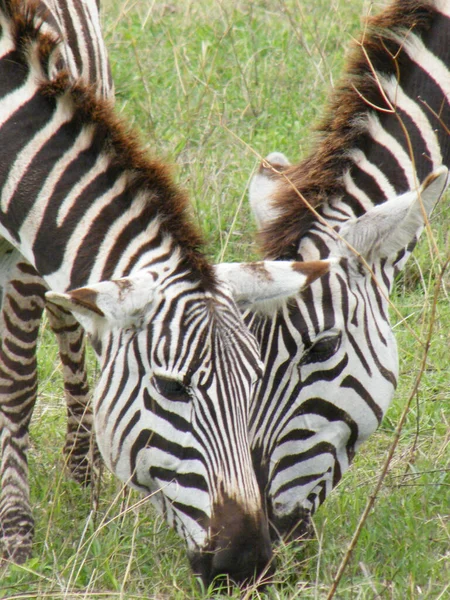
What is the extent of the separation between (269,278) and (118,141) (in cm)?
91

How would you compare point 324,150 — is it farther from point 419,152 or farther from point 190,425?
point 190,425

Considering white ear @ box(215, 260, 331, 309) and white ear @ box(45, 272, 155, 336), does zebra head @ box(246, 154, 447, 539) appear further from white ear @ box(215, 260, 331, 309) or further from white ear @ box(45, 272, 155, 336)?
white ear @ box(45, 272, 155, 336)

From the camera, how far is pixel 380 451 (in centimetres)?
592

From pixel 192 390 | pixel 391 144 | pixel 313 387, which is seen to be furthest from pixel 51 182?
pixel 391 144

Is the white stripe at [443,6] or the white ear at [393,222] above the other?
the white stripe at [443,6]

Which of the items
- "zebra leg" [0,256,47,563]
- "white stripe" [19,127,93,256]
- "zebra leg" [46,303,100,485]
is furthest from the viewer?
"zebra leg" [46,303,100,485]

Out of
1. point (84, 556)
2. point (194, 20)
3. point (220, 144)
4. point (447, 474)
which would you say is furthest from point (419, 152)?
point (194, 20)

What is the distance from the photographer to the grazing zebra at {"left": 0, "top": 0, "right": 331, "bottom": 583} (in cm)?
374

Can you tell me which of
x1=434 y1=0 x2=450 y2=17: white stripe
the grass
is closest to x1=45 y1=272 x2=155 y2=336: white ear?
the grass

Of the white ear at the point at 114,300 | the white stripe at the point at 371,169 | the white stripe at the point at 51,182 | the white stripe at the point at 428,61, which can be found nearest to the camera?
the white ear at the point at 114,300

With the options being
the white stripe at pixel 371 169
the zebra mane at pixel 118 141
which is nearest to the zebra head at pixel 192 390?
the zebra mane at pixel 118 141

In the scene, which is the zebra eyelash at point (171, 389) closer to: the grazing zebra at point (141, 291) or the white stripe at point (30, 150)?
the grazing zebra at point (141, 291)

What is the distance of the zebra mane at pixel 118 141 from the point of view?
404 cm

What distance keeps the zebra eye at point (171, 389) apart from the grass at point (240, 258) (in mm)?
690
